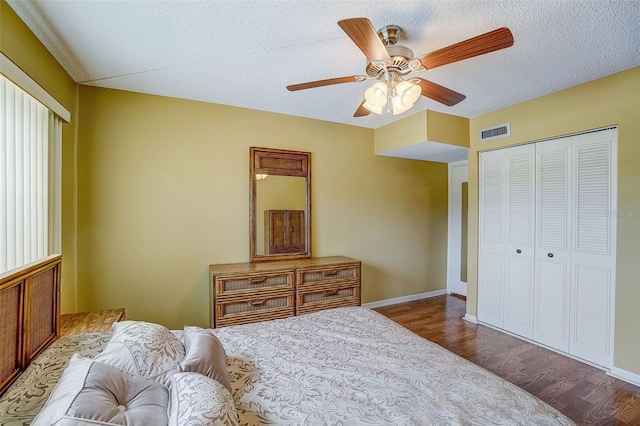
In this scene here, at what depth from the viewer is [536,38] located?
6.17 feet

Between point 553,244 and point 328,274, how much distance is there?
7.71ft

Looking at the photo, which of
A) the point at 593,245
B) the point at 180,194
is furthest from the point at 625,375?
the point at 180,194

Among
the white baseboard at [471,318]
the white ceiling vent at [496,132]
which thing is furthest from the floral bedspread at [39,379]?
the white ceiling vent at [496,132]

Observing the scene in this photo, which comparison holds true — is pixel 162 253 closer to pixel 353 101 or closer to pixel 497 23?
pixel 353 101

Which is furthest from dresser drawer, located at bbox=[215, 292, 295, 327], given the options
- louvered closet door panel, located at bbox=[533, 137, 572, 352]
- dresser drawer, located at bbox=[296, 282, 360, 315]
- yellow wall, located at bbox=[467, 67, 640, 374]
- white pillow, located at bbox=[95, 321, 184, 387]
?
yellow wall, located at bbox=[467, 67, 640, 374]

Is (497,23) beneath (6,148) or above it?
above

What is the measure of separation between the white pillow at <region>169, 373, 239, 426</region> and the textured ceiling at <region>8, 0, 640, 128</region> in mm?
1901

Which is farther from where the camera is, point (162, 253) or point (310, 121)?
point (310, 121)

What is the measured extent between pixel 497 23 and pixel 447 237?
3539 mm

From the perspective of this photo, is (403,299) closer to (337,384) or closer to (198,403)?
(337,384)

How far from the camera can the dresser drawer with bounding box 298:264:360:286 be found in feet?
10.1

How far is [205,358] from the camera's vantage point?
1213 mm

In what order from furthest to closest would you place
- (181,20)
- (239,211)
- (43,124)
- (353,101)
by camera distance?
(239,211) → (353,101) → (43,124) → (181,20)

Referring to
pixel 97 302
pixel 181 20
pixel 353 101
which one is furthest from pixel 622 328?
pixel 97 302
